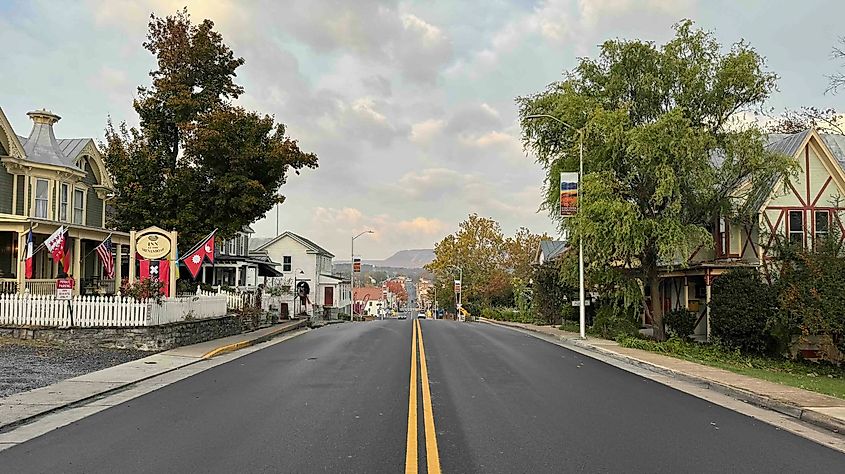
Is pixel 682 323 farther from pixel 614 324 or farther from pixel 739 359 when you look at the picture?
pixel 739 359

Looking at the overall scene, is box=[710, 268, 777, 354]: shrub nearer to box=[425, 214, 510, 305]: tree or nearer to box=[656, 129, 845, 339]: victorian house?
box=[656, 129, 845, 339]: victorian house

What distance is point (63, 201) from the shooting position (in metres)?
31.5

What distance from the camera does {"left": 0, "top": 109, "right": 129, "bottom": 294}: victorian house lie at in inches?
1072

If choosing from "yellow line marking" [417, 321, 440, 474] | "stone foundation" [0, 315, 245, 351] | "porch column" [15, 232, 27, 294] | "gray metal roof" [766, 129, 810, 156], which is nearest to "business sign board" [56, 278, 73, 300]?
"stone foundation" [0, 315, 245, 351]

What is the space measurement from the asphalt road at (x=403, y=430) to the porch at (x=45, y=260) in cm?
1406

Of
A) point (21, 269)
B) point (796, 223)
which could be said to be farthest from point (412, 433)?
point (796, 223)

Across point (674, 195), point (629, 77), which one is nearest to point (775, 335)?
point (674, 195)

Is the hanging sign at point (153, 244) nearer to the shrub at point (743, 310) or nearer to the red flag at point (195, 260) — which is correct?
the red flag at point (195, 260)

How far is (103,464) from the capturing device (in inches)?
305

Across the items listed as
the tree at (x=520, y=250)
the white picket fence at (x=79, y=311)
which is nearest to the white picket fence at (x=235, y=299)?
the white picket fence at (x=79, y=311)

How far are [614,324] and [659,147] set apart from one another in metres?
8.89

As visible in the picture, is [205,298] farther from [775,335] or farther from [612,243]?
[775,335]

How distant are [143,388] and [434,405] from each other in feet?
19.1

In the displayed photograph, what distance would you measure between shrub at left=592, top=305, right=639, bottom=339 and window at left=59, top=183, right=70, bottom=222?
23.3 meters
